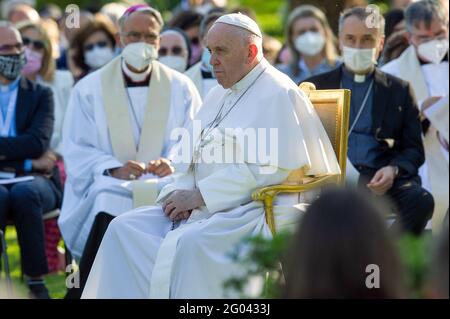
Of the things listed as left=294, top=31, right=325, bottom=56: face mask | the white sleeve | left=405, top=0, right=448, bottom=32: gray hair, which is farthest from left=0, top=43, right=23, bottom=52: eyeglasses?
left=405, top=0, right=448, bottom=32: gray hair

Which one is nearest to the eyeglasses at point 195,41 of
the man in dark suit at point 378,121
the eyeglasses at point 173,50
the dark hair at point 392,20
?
the eyeglasses at point 173,50

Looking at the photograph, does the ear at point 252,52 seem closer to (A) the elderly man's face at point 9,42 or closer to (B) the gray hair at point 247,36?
(B) the gray hair at point 247,36

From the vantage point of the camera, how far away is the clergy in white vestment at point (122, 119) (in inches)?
339

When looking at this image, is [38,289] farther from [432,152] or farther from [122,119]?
[432,152]

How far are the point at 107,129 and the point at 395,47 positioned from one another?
2.94 metres

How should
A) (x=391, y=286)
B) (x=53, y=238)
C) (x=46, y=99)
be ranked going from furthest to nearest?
(x=53, y=238) → (x=46, y=99) → (x=391, y=286)

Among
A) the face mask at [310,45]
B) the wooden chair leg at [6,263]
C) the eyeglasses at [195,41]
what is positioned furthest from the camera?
the eyeglasses at [195,41]

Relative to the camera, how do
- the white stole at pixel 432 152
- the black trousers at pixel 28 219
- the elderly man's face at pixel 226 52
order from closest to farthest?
the elderly man's face at pixel 226 52 → the black trousers at pixel 28 219 → the white stole at pixel 432 152

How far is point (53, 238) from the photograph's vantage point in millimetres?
10109

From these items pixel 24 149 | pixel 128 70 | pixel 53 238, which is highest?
pixel 128 70

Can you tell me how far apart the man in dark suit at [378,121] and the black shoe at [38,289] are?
8.49 ft
